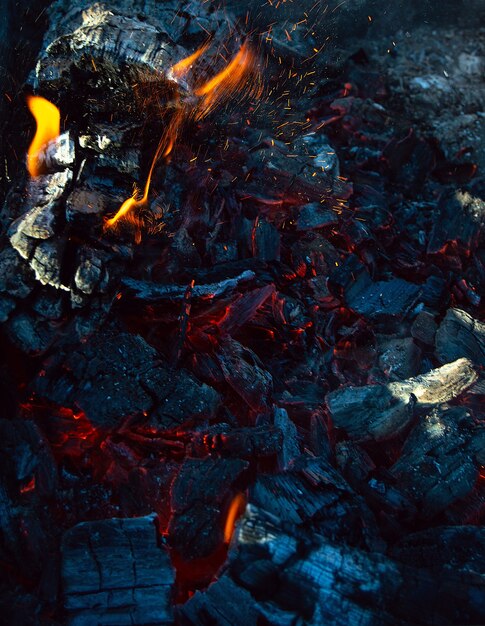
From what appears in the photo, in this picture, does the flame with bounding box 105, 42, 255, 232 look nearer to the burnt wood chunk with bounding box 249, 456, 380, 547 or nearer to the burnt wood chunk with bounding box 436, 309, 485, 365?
the burnt wood chunk with bounding box 249, 456, 380, 547

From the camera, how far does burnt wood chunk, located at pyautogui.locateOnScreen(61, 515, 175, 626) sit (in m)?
2.12

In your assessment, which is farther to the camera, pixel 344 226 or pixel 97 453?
pixel 344 226

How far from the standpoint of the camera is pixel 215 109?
4.86 m

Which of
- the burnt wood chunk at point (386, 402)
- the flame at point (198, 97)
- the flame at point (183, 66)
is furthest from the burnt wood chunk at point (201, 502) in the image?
the flame at point (183, 66)

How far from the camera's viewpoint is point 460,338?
3.55 meters

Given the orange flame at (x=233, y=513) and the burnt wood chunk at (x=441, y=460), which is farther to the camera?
the burnt wood chunk at (x=441, y=460)

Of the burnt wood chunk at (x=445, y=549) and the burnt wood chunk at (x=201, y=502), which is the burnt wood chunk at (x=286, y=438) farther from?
the burnt wood chunk at (x=445, y=549)

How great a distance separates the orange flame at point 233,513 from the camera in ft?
7.97

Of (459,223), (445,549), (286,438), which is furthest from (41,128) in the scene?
(445,549)

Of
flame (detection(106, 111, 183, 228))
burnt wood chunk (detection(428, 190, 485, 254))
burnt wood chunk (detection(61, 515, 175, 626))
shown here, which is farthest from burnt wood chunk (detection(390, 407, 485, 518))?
flame (detection(106, 111, 183, 228))

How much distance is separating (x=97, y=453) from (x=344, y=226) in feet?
8.81

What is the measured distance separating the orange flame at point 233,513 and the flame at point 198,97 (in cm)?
184

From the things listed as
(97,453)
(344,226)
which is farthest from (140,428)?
(344,226)

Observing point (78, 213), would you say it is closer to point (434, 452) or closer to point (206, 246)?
point (206, 246)
